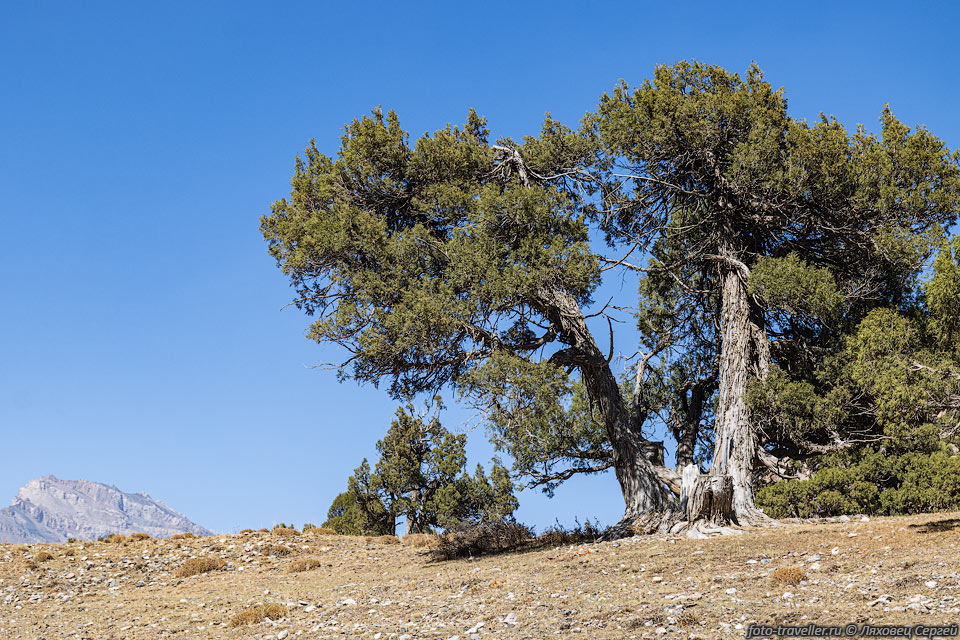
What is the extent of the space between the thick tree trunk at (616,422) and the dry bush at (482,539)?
2.48 metres

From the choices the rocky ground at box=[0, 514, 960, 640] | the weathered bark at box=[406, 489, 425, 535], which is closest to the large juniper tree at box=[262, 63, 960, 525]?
the rocky ground at box=[0, 514, 960, 640]

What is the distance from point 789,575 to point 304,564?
1154 cm

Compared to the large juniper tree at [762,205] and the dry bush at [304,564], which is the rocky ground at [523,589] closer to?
the dry bush at [304,564]

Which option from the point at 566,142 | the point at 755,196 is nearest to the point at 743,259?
the point at 755,196

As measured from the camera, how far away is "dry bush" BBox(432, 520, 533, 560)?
59.4 feet

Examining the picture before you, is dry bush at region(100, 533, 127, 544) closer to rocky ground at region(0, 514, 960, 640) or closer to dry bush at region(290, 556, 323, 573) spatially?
rocky ground at region(0, 514, 960, 640)

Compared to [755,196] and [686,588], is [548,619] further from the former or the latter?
[755,196]

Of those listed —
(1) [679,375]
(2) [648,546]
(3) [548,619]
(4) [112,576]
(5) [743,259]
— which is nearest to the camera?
(3) [548,619]

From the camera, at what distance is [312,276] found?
63.8 feet

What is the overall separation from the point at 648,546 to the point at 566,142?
1074 cm

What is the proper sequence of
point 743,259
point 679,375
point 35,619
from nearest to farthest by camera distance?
point 35,619 < point 743,259 < point 679,375

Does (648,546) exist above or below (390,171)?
below

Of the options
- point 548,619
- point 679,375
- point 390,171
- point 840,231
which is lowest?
point 548,619

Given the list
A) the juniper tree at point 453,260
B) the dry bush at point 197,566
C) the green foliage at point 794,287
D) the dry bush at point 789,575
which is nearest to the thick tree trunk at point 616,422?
the juniper tree at point 453,260
